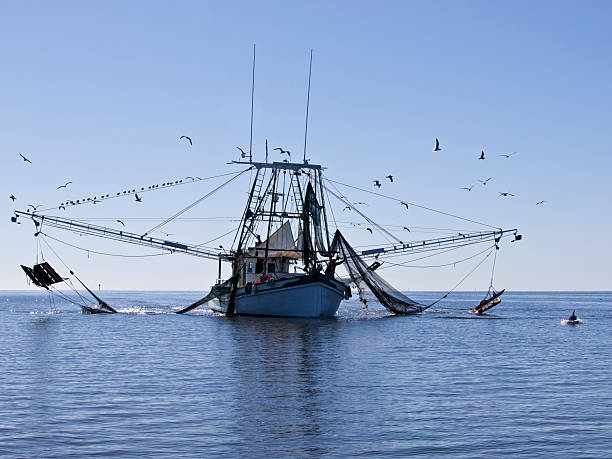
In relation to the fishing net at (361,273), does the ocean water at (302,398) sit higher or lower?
lower

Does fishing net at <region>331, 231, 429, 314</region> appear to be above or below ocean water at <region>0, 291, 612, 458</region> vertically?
above

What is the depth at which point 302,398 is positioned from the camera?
76.8ft

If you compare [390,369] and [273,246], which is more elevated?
[273,246]

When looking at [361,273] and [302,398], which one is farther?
[361,273]

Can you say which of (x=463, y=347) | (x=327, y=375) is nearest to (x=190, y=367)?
(x=327, y=375)

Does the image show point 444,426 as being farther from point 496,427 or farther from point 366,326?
point 366,326

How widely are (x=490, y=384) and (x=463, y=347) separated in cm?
1467

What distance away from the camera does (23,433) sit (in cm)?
1839

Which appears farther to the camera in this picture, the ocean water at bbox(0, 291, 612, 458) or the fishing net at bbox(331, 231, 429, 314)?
the fishing net at bbox(331, 231, 429, 314)

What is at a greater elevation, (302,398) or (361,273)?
(361,273)

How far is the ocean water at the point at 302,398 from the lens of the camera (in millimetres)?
17594

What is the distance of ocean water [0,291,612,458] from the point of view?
17594mm

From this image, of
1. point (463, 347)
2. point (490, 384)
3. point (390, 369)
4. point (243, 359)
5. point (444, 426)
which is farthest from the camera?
point (463, 347)

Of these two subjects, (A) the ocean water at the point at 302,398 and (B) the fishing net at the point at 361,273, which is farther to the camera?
(B) the fishing net at the point at 361,273
